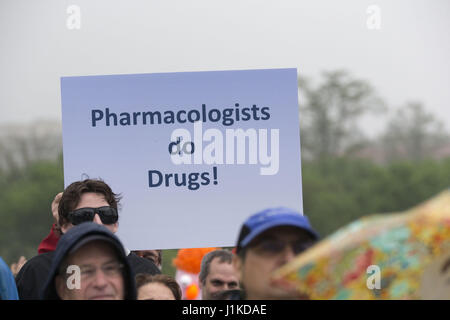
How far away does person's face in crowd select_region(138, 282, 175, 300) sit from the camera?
3061 millimetres

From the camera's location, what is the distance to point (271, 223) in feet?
7.01

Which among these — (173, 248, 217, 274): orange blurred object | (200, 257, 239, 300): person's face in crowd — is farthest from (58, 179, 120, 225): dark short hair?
(173, 248, 217, 274): orange blurred object

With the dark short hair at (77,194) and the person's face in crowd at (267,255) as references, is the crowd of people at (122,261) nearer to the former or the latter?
the person's face in crowd at (267,255)

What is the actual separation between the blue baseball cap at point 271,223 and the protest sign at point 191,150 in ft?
5.11

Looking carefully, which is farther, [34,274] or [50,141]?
[50,141]

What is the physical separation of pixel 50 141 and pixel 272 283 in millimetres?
22154

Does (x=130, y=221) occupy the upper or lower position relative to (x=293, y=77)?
lower

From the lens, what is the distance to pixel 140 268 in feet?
11.2

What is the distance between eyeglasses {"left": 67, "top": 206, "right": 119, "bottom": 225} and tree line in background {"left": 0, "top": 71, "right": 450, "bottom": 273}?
18.8m

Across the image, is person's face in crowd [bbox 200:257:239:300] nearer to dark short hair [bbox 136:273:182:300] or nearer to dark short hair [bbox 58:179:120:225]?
dark short hair [bbox 136:273:182:300]

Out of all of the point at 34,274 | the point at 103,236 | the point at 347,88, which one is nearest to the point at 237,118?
the point at 34,274

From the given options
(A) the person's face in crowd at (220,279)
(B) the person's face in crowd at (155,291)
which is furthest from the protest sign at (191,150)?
(B) the person's face in crowd at (155,291)

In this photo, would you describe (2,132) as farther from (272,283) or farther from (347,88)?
(272,283)
